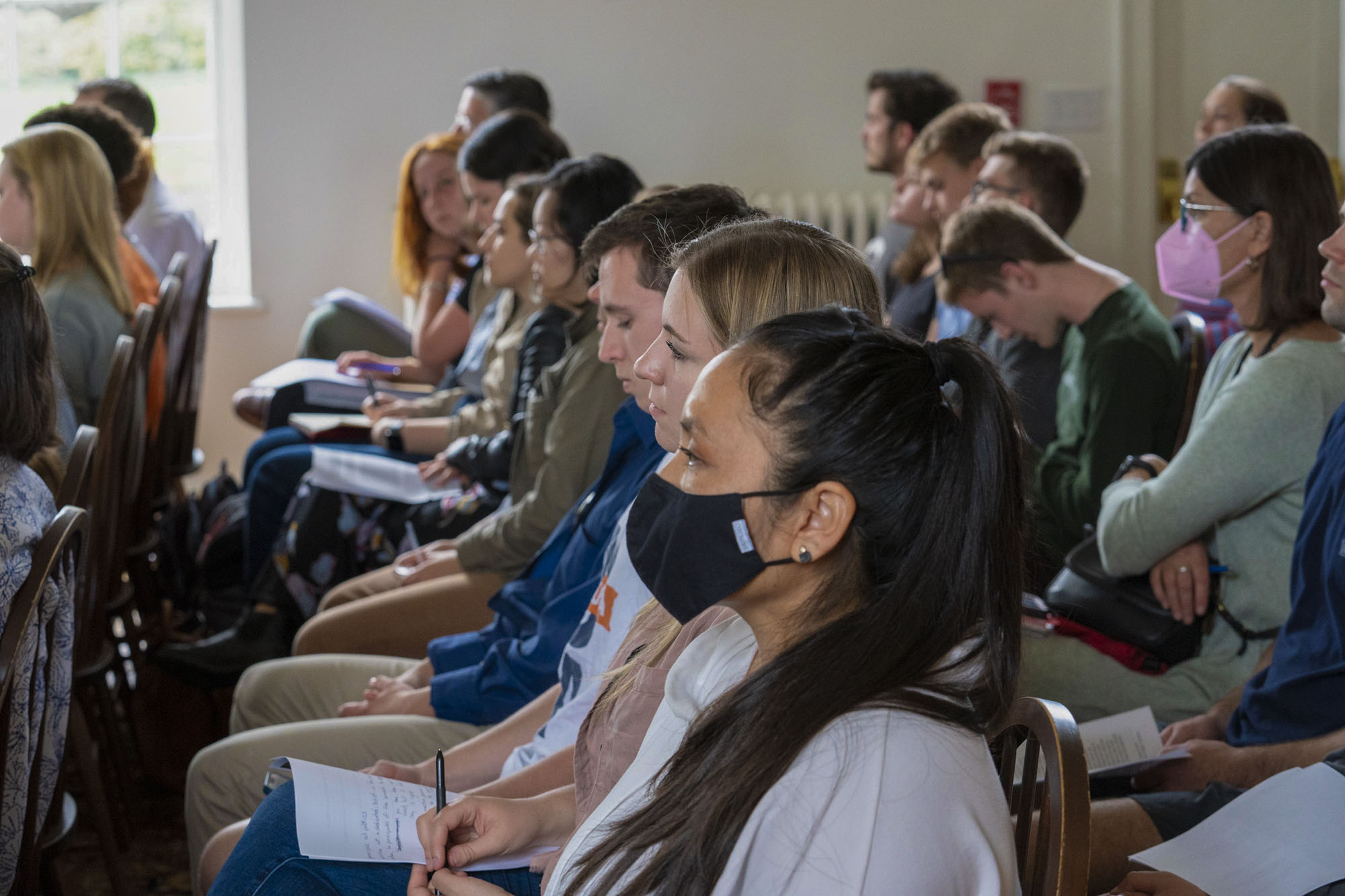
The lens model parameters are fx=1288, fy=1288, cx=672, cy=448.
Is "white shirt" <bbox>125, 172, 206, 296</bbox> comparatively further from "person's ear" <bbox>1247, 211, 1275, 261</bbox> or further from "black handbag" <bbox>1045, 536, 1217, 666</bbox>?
"person's ear" <bbox>1247, 211, 1275, 261</bbox>

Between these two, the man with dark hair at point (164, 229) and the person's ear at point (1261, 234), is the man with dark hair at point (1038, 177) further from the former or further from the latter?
the man with dark hair at point (164, 229)

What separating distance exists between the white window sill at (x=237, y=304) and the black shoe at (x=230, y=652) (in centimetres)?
246

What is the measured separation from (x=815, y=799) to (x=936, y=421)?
0.29 m

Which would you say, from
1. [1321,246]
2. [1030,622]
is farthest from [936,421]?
[1030,622]

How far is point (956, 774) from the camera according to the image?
0.88 metres

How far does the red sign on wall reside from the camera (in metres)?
4.82

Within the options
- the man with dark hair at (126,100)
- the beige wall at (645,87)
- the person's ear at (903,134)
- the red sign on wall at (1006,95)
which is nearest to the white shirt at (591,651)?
the person's ear at (903,134)

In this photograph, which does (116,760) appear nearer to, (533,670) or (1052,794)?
(533,670)

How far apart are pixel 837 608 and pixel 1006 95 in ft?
14.0

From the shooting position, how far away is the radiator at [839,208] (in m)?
4.91

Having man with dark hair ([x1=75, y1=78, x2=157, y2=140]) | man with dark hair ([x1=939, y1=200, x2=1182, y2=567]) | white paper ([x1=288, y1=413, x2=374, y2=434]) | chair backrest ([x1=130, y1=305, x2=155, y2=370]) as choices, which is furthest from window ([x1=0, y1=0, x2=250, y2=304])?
man with dark hair ([x1=939, y1=200, x2=1182, y2=567])

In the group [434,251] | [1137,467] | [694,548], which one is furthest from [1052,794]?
[434,251]

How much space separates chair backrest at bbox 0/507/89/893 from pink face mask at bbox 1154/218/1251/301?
1.64 m

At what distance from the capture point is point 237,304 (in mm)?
4984
